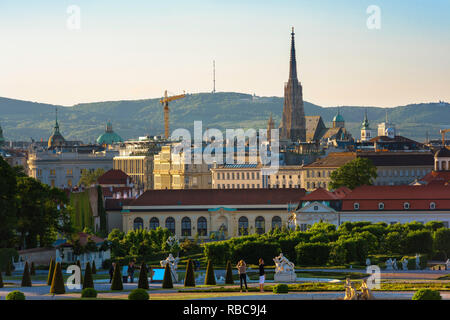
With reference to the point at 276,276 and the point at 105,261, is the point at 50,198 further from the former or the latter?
the point at 276,276

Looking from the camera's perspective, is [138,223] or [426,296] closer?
[426,296]

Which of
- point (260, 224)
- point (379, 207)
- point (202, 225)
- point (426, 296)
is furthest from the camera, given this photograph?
point (202, 225)

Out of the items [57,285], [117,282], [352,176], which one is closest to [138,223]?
[352,176]

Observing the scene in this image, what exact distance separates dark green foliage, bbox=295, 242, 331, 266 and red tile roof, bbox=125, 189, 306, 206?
182 ft

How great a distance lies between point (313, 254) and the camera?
9894 centimetres

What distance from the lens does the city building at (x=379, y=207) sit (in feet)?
464

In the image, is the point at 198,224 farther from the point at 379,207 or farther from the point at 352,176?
the point at 352,176

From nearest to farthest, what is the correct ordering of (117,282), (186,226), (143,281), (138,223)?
(117,282), (143,281), (138,223), (186,226)

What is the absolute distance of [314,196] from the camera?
147 m

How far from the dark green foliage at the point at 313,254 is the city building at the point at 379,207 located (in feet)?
133

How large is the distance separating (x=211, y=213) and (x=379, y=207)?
23.9 metres

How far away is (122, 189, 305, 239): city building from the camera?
509ft

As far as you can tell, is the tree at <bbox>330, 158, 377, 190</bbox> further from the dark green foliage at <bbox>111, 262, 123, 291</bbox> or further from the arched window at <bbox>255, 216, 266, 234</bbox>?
the dark green foliage at <bbox>111, 262, 123, 291</bbox>
